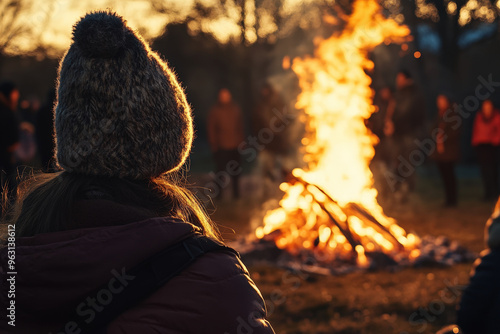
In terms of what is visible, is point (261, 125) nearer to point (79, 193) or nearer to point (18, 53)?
point (79, 193)

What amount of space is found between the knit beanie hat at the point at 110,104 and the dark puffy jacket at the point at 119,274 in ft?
0.99

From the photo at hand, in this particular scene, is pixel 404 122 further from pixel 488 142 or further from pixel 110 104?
pixel 110 104

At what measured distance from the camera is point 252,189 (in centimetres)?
1510

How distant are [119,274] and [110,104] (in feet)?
1.62

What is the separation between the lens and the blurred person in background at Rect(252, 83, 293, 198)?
12.3 m

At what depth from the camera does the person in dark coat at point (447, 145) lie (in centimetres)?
1143

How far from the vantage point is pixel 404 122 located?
39.3 ft

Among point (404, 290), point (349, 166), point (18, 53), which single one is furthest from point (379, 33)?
point (18, 53)

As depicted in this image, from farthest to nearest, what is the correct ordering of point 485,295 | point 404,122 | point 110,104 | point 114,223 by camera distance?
point 404,122 < point 485,295 < point 110,104 < point 114,223

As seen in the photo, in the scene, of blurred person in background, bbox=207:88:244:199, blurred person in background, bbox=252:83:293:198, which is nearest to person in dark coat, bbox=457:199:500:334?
blurred person in background, bbox=252:83:293:198

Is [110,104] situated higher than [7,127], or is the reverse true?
[7,127]

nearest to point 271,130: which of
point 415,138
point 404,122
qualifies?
point 404,122

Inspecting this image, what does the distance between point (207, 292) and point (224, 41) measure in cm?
1971

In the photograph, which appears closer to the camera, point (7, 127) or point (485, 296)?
point (485, 296)
